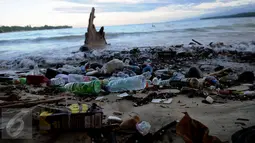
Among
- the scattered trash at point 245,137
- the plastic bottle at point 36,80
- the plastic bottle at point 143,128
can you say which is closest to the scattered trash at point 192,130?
the scattered trash at point 245,137

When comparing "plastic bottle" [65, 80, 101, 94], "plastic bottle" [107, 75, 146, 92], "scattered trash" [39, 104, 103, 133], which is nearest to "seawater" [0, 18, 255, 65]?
"plastic bottle" [65, 80, 101, 94]

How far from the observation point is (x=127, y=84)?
3.96 metres

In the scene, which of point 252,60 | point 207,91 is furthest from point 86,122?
point 252,60

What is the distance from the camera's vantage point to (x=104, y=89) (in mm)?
3914

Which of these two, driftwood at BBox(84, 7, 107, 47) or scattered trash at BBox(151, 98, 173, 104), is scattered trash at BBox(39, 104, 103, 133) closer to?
scattered trash at BBox(151, 98, 173, 104)

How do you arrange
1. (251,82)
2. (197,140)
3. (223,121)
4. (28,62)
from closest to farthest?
1. (197,140)
2. (223,121)
3. (251,82)
4. (28,62)

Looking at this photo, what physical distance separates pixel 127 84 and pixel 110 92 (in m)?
0.41

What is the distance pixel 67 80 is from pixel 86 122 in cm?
273

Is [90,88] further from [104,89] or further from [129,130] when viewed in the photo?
[129,130]

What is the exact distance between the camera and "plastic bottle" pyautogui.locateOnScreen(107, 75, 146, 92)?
3863mm

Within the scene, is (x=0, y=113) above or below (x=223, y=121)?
above

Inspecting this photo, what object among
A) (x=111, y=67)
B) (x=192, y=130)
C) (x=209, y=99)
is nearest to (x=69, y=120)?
(x=192, y=130)

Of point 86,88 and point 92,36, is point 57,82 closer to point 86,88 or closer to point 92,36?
point 86,88

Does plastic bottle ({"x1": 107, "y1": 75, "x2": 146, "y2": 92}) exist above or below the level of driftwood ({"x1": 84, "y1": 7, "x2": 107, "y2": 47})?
below
